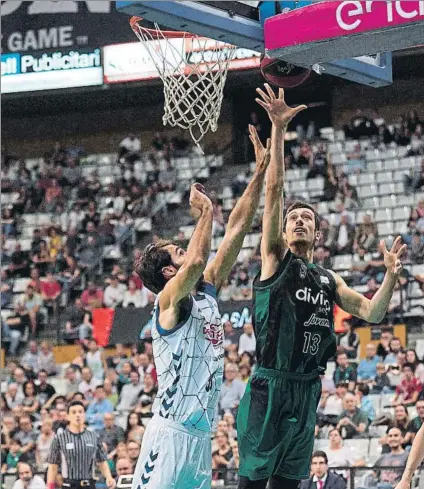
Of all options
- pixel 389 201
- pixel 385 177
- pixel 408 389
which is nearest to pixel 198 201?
pixel 408 389

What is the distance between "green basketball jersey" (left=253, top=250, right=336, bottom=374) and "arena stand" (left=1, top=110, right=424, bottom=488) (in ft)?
15.0

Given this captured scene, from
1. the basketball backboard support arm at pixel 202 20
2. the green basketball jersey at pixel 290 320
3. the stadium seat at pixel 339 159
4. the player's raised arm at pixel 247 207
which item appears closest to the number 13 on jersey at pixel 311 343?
the green basketball jersey at pixel 290 320

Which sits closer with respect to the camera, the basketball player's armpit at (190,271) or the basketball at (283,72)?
the basketball player's armpit at (190,271)

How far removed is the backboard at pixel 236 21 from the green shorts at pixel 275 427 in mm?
2035

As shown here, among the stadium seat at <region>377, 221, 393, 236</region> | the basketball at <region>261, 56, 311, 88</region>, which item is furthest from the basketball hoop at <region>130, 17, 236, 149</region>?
the stadium seat at <region>377, 221, 393, 236</region>

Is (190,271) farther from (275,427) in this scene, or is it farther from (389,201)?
(389,201)

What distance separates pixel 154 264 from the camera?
6055 millimetres

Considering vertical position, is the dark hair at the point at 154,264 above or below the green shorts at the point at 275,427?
above

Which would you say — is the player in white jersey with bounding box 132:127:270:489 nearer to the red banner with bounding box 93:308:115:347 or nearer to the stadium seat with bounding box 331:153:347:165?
the red banner with bounding box 93:308:115:347

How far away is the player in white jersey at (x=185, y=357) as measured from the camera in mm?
5867

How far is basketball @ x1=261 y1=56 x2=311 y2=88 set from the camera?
279 inches

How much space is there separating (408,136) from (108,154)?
22.4 ft

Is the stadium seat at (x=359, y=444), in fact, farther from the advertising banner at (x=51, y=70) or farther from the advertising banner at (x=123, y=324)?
the advertising banner at (x=51, y=70)

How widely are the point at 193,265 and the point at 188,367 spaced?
0.62 m
